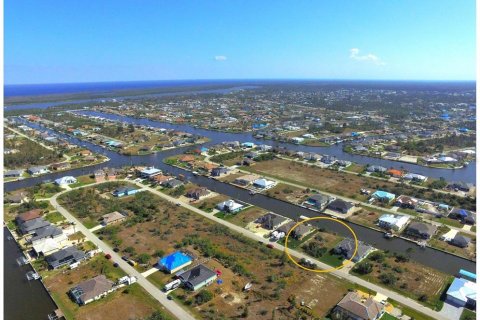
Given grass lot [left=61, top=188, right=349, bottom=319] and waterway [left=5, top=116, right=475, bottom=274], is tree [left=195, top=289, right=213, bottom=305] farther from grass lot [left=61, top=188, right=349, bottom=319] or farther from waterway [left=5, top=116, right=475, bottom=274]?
waterway [left=5, top=116, right=475, bottom=274]

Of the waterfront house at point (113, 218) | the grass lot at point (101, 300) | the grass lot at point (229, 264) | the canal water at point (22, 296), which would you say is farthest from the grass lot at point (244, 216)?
the canal water at point (22, 296)

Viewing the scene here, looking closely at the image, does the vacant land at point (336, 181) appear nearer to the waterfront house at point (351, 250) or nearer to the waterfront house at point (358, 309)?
the waterfront house at point (351, 250)

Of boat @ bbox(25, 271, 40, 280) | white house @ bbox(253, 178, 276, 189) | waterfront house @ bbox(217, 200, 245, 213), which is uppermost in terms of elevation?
white house @ bbox(253, 178, 276, 189)

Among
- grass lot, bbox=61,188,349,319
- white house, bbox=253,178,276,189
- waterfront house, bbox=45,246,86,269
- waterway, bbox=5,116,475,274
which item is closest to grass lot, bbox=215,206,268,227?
grass lot, bbox=61,188,349,319

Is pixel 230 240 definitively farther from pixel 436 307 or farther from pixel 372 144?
pixel 372 144

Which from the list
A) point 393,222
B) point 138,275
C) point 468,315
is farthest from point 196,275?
point 393,222
